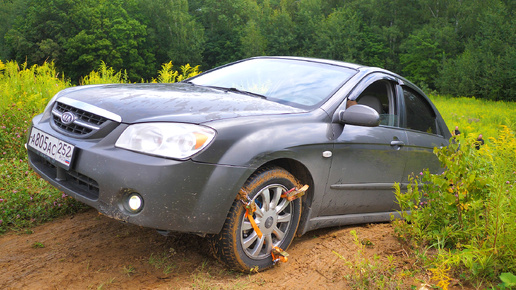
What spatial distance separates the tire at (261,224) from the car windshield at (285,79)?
0.75 metres

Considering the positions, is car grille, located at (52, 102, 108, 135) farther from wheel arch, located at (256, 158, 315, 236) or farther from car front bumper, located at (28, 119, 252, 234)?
wheel arch, located at (256, 158, 315, 236)

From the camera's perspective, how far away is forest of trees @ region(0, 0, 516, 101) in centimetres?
4662

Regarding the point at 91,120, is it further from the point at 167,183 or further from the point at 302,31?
the point at 302,31

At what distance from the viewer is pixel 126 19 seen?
192ft

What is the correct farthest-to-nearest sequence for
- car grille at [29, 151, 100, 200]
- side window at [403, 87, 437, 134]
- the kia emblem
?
side window at [403, 87, 437, 134]
the kia emblem
car grille at [29, 151, 100, 200]

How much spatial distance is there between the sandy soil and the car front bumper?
477mm

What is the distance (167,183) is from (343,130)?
152cm

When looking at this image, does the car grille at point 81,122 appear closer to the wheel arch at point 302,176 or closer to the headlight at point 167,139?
the headlight at point 167,139

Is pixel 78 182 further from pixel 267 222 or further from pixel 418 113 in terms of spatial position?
pixel 418 113

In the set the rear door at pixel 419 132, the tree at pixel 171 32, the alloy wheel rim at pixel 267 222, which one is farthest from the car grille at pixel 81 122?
the tree at pixel 171 32

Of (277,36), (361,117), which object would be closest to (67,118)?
(361,117)

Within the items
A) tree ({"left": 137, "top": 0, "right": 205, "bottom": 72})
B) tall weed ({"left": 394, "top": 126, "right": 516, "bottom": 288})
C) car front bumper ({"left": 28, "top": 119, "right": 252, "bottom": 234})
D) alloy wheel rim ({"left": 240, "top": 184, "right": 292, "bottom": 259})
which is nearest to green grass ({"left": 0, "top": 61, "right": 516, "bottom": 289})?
tall weed ({"left": 394, "top": 126, "right": 516, "bottom": 288})

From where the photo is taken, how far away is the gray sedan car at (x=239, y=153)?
2.59 meters

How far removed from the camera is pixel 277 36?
68.7 m
